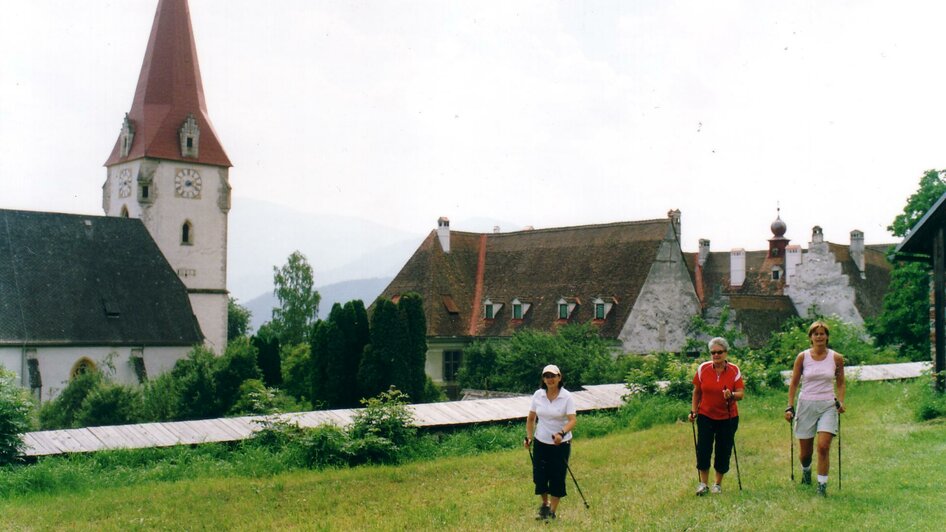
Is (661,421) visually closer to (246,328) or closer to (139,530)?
(139,530)

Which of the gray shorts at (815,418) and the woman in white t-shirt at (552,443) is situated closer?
the woman in white t-shirt at (552,443)

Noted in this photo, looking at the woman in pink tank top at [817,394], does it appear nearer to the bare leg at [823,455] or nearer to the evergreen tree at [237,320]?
the bare leg at [823,455]

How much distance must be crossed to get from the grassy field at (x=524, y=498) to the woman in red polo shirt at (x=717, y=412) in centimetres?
40

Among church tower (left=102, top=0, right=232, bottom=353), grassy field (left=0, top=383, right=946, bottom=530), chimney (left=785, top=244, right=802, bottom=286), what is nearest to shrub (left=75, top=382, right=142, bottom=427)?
church tower (left=102, top=0, right=232, bottom=353)

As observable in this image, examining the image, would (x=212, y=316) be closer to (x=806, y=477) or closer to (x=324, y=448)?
(x=324, y=448)

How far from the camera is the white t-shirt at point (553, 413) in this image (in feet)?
32.2

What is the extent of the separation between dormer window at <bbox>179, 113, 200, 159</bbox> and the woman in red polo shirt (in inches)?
1968

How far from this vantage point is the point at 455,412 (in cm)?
1653

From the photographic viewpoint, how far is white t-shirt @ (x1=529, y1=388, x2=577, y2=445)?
9.82 meters

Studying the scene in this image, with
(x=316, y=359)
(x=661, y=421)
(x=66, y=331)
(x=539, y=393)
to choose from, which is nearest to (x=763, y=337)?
(x=316, y=359)

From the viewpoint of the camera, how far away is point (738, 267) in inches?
2384

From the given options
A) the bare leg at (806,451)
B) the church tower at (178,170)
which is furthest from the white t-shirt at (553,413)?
the church tower at (178,170)

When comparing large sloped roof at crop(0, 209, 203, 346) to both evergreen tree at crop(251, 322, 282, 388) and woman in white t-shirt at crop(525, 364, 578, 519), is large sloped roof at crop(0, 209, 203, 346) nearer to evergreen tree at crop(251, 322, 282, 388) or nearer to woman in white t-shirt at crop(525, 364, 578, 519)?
evergreen tree at crop(251, 322, 282, 388)

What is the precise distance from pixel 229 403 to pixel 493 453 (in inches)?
918
